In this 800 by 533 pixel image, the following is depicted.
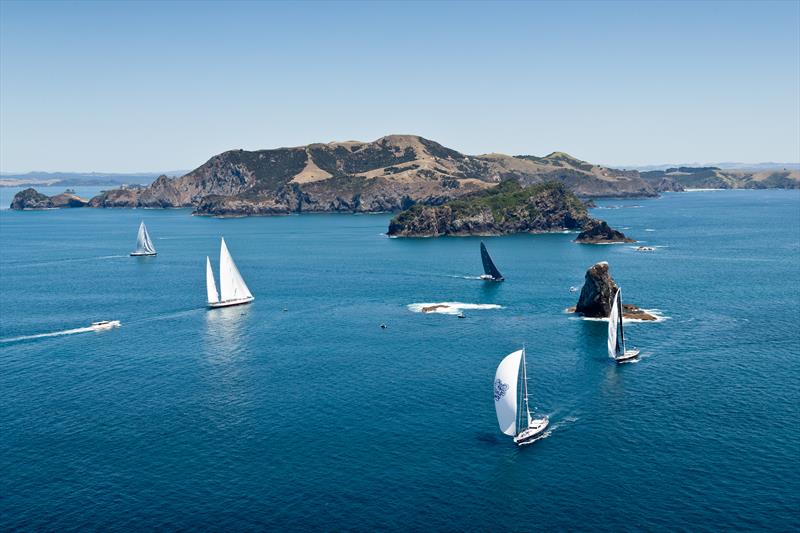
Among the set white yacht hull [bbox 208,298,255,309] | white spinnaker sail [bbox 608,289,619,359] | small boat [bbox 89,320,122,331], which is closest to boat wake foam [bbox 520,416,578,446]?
white spinnaker sail [bbox 608,289,619,359]

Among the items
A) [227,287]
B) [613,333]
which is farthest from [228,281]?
[613,333]

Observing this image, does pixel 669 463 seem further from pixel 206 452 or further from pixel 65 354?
pixel 65 354

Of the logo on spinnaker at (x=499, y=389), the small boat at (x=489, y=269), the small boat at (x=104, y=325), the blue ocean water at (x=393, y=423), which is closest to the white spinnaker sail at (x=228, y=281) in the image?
the blue ocean water at (x=393, y=423)

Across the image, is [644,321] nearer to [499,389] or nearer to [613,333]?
[613,333]

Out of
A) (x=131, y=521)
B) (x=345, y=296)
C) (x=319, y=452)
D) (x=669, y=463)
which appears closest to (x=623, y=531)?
(x=669, y=463)

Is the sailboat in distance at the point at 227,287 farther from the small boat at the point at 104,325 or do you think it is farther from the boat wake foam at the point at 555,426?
the boat wake foam at the point at 555,426

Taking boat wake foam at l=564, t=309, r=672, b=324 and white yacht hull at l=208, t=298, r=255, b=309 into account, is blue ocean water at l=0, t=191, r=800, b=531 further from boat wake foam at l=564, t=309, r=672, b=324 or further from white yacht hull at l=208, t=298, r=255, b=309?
white yacht hull at l=208, t=298, r=255, b=309
